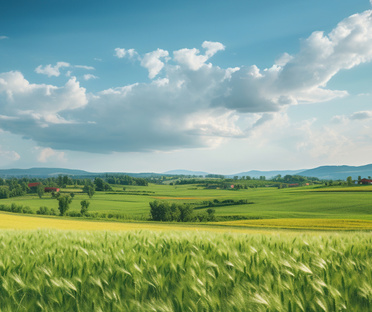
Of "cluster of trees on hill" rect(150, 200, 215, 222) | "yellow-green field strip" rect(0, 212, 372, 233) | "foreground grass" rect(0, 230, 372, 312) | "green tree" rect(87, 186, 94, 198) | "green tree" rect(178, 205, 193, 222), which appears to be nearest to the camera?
"foreground grass" rect(0, 230, 372, 312)

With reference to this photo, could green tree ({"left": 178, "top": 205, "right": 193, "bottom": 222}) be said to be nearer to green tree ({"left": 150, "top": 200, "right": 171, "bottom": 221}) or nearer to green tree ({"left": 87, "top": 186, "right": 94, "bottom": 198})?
green tree ({"left": 150, "top": 200, "right": 171, "bottom": 221})

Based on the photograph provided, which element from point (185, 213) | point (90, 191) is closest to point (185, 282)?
point (185, 213)

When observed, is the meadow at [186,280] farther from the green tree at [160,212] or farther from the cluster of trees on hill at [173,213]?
the green tree at [160,212]

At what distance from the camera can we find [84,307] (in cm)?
281

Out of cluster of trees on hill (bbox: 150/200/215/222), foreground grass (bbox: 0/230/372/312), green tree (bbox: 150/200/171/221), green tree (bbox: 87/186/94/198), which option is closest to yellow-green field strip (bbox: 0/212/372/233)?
foreground grass (bbox: 0/230/372/312)

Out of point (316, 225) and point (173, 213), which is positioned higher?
point (316, 225)

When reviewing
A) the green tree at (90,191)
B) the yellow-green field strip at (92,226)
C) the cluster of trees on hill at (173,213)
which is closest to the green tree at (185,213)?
the cluster of trees on hill at (173,213)

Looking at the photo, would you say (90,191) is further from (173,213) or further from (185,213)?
(185,213)

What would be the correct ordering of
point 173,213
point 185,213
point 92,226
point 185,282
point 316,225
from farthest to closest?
point 185,213
point 173,213
point 316,225
point 92,226
point 185,282

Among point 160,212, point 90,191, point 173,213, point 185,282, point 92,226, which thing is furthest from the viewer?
point 90,191

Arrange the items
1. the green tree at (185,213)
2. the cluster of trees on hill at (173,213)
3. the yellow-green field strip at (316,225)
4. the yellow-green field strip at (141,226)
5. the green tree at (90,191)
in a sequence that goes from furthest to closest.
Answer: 1. the green tree at (90,191)
2. the green tree at (185,213)
3. the cluster of trees on hill at (173,213)
4. the yellow-green field strip at (316,225)
5. the yellow-green field strip at (141,226)

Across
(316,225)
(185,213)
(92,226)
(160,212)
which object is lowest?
(185,213)

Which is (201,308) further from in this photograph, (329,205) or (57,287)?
(329,205)

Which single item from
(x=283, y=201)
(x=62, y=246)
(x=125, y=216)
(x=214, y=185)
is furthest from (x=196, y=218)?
(x=214, y=185)
